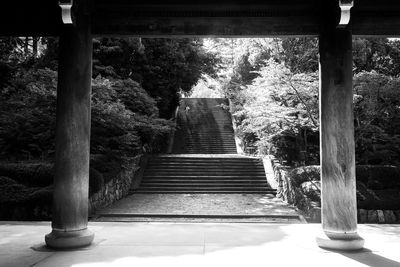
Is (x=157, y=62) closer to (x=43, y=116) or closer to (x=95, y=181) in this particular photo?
(x=95, y=181)

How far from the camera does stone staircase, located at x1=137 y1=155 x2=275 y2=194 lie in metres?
14.7

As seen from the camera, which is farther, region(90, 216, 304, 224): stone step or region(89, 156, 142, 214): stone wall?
region(89, 156, 142, 214): stone wall

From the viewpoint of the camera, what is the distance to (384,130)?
1331cm

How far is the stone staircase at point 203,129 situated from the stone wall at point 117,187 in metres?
5.96

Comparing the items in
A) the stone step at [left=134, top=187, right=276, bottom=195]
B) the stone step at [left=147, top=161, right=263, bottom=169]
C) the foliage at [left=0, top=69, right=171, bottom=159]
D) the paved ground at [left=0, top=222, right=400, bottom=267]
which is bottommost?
the stone step at [left=134, top=187, right=276, bottom=195]

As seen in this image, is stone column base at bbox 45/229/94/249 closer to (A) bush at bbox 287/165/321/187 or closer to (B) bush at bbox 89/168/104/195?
(B) bush at bbox 89/168/104/195

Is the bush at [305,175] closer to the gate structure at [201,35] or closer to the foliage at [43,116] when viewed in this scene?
the foliage at [43,116]

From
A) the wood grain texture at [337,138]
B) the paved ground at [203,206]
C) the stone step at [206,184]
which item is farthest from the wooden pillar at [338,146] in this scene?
the stone step at [206,184]

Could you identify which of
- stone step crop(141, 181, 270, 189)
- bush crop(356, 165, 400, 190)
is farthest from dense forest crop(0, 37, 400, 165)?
stone step crop(141, 181, 270, 189)

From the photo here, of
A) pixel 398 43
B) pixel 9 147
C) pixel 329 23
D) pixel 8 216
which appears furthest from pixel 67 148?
pixel 398 43

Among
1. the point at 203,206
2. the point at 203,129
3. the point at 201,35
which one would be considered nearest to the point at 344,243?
the point at 201,35

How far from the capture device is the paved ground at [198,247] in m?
5.01

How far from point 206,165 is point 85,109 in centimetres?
1117

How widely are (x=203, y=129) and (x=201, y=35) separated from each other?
18.7 metres
